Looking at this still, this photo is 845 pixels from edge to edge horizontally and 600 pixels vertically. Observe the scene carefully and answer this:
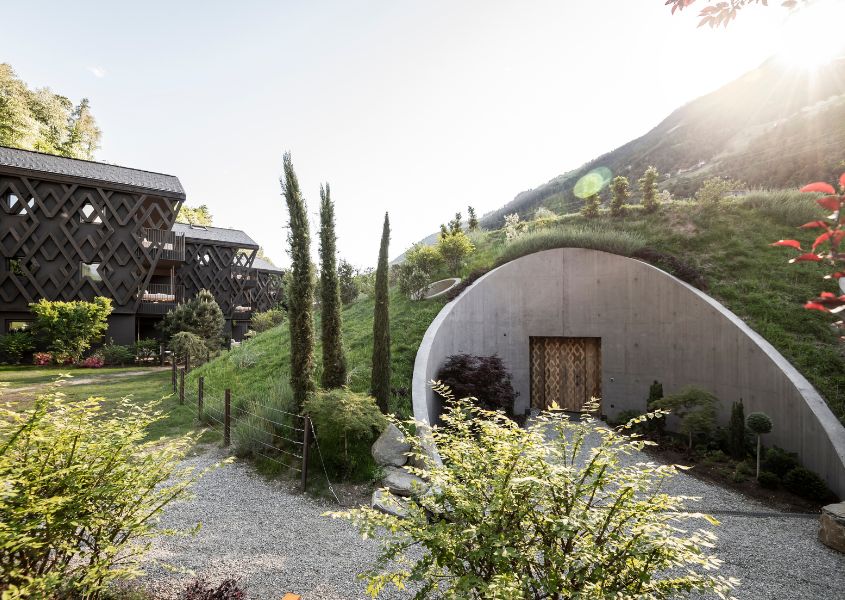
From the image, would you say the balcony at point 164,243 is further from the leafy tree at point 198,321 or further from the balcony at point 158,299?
the leafy tree at point 198,321

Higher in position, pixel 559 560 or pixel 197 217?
pixel 197 217

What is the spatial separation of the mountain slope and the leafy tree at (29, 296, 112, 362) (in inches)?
1245

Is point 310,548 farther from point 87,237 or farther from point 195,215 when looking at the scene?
point 195,215

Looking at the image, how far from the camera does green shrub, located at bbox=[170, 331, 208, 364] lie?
1480 cm

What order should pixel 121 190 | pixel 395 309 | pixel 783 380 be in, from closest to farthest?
pixel 783 380, pixel 395 309, pixel 121 190

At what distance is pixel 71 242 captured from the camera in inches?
682

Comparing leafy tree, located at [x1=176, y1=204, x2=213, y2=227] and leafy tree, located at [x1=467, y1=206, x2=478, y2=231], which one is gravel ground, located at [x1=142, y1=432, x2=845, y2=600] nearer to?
leafy tree, located at [x1=467, y1=206, x2=478, y2=231]

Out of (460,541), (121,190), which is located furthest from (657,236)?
(121,190)

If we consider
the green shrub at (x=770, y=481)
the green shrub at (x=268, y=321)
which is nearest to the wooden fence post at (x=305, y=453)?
the green shrub at (x=770, y=481)

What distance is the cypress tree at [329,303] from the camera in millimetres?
7762

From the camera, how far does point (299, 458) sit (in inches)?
260

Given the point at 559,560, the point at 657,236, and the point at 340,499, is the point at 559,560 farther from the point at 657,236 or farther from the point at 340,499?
the point at 657,236

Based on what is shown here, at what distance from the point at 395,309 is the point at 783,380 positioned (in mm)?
9310

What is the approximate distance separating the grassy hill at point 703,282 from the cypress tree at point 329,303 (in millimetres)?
696
